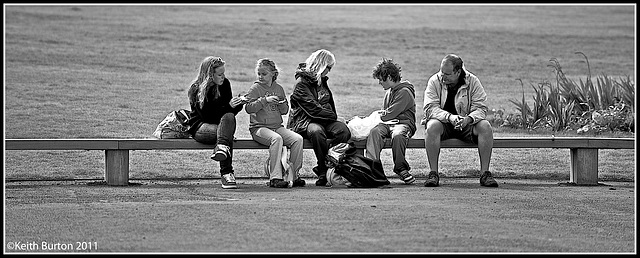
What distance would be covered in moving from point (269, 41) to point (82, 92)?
6.76 metres

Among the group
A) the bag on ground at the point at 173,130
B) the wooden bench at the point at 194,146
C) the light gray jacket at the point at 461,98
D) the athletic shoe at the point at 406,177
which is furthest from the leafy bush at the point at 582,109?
the bag on ground at the point at 173,130

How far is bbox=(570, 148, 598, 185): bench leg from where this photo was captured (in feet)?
38.4

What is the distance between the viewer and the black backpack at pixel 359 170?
427 inches

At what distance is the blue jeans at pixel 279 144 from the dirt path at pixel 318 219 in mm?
236

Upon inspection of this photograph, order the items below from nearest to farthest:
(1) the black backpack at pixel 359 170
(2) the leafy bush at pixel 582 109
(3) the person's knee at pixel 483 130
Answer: (1) the black backpack at pixel 359 170 < (3) the person's knee at pixel 483 130 < (2) the leafy bush at pixel 582 109

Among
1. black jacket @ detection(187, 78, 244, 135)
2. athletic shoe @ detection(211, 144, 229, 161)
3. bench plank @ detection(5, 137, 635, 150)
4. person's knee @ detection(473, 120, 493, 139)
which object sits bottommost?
athletic shoe @ detection(211, 144, 229, 161)

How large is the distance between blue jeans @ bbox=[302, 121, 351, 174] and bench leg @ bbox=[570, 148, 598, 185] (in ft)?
7.97

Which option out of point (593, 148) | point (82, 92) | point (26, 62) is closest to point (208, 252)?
point (593, 148)

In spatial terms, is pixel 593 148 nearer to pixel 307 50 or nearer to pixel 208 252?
pixel 208 252

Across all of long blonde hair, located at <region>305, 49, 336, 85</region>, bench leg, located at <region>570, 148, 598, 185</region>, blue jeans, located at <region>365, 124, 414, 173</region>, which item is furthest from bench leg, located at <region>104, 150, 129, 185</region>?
bench leg, located at <region>570, 148, 598, 185</region>

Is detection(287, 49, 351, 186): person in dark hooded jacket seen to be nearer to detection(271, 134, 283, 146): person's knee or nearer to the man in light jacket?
detection(271, 134, 283, 146): person's knee

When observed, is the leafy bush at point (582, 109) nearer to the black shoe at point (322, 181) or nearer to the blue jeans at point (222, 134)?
the black shoe at point (322, 181)

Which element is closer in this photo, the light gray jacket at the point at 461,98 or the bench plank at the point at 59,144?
the bench plank at the point at 59,144

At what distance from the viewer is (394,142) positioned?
1123 centimetres
